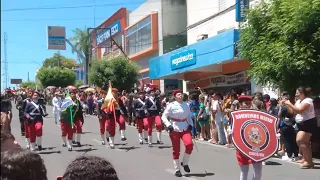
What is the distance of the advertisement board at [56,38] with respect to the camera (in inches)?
2704

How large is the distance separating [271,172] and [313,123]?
1.47 meters

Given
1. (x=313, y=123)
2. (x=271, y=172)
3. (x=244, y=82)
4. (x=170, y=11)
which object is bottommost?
(x=271, y=172)

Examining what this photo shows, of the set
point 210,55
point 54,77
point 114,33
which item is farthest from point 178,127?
point 54,77

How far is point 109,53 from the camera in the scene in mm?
47844

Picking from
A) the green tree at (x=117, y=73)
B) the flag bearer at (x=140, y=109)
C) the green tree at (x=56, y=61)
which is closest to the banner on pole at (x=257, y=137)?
the flag bearer at (x=140, y=109)

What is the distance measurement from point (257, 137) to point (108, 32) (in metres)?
40.8

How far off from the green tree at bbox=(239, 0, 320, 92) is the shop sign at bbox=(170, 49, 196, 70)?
1067 cm

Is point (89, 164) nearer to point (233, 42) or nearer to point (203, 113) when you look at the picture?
point (203, 113)

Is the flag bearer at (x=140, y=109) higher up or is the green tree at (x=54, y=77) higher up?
the green tree at (x=54, y=77)

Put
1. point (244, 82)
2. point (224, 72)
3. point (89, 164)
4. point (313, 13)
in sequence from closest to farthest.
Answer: point (89, 164)
point (313, 13)
point (244, 82)
point (224, 72)

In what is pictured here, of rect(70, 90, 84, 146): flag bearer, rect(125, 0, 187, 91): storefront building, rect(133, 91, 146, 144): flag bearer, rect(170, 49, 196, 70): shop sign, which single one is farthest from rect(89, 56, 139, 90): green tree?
rect(70, 90, 84, 146): flag bearer

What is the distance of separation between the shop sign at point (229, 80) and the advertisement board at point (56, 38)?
154ft

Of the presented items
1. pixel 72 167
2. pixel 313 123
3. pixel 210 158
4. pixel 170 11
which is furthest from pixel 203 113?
pixel 170 11

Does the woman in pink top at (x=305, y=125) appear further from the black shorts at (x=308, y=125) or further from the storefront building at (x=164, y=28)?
the storefront building at (x=164, y=28)
